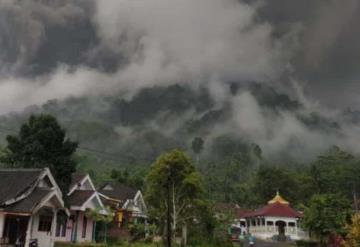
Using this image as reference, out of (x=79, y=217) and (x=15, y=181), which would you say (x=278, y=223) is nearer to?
(x=79, y=217)

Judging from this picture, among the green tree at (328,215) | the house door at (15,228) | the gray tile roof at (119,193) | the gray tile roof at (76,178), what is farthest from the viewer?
the gray tile roof at (119,193)

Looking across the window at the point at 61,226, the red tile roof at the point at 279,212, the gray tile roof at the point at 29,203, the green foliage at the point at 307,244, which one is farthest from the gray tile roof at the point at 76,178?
the red tile roof at the point at 279,212

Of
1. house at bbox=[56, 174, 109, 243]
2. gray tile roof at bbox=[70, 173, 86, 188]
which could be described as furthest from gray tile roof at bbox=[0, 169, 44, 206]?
gray tile roof at bbox=[70, 173, 86, 188]

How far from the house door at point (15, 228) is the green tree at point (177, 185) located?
12724 millimetres

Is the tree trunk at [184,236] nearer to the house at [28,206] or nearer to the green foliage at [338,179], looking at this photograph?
the house at [28,206]

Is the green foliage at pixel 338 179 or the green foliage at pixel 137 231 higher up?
the green foliage at pixel 338 179

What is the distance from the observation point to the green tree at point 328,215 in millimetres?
42031

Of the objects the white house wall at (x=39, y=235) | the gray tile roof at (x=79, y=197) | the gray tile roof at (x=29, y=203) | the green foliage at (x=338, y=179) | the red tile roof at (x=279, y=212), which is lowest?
the white house wall at (x=39, y=235)

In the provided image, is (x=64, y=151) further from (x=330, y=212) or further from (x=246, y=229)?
→ (x=246, y=229)

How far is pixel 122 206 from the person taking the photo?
175 ft

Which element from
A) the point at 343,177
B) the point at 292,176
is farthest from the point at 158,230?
the point at 343,177

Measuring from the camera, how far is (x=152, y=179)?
1646 inches

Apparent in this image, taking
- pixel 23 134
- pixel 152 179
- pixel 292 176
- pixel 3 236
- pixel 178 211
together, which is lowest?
pixel 3 236

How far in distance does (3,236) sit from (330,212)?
30013 millimetres
